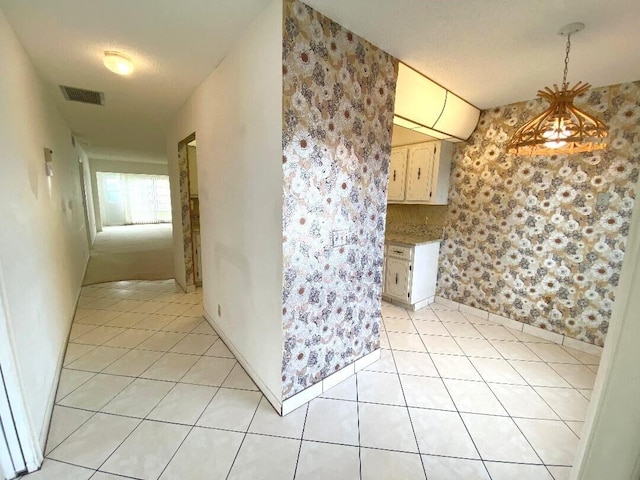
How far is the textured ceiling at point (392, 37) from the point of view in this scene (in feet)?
4.73

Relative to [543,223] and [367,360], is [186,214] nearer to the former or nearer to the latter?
[367,360]

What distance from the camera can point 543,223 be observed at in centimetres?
271

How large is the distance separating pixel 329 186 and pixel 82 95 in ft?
9.64

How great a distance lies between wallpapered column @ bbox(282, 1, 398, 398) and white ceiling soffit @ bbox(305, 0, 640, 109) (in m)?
0.18

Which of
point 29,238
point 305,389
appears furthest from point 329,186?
point 29,238

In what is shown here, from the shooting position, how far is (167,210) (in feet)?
38.1

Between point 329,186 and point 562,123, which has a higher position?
point 562,123

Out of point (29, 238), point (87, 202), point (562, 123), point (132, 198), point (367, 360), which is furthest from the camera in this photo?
point (132, 198)

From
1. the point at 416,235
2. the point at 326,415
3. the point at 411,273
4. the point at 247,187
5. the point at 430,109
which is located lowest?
the point at 326,415

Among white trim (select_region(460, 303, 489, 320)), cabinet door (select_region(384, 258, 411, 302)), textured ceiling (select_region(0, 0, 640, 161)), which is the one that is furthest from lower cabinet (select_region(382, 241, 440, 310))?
textured ceiling (select_region(0, 0, 640, 161))

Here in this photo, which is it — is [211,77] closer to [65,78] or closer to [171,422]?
[65,78]

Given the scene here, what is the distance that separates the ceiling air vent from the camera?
263 cm

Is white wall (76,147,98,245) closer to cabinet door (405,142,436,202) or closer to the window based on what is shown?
the window

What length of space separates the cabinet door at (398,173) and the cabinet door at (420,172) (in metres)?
0.07
